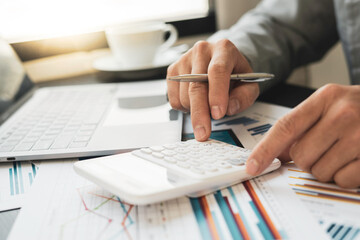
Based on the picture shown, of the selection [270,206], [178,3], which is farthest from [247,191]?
[178,3]

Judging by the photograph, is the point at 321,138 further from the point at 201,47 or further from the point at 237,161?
the point at 201,47

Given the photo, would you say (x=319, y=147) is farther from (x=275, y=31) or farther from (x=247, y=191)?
(x=275, y=31)

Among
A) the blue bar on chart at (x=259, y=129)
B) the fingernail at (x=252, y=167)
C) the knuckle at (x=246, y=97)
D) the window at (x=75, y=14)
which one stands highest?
the window at (x=75, y=14)

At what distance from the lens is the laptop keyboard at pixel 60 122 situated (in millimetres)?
406

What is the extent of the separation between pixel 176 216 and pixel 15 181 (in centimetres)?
19

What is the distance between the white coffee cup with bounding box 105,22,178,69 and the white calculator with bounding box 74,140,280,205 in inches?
16.2

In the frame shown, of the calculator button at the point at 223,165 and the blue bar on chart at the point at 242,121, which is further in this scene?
the blue bar on chart at the point at 242,121

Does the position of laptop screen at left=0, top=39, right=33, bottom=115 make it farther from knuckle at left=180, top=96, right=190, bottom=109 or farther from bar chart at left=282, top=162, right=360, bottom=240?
bar chart at left=282, top=162, right=360, bottom=240

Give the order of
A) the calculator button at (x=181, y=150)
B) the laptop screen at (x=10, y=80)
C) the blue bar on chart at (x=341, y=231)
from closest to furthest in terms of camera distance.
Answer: the blue bar on chart at (x=341, y=231) → the calculator button at (x=181, y=150) → the laptop screen at (x=10, y=80)

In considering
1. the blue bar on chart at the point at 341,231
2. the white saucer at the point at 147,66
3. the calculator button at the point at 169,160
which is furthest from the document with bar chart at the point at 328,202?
the white saucer at the point at 147,66

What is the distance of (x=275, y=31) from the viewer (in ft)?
2.22

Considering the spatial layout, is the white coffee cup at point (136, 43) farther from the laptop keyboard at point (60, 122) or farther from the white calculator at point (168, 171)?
the white calculator at point (168, 171)

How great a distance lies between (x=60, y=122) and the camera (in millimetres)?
473

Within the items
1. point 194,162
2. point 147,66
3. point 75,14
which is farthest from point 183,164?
point 75,14
